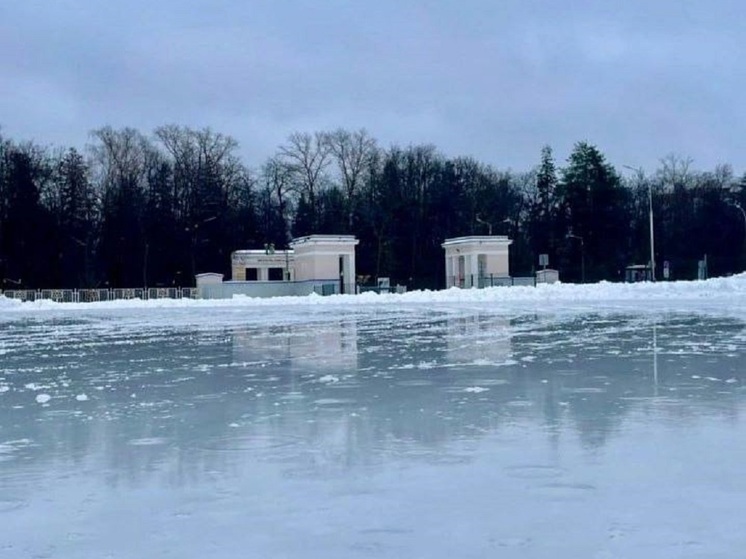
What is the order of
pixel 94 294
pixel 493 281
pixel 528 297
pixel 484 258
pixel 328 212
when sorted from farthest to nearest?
pixel 328 212
pixel 484 258
pixel 493 281
pixel 94 294
pixel 528 297

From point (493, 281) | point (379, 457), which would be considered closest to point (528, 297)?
point (493, 281)

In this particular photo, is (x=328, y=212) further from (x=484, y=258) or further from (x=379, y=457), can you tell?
(x=379, y=457)

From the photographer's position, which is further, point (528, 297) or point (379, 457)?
point (528, 297)

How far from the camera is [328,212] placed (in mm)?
73188

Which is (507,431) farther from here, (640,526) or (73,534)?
(73,534)

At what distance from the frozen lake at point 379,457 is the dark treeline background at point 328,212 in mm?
→ 52736

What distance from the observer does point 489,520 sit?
4.57 meters

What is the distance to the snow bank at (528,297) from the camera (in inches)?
1537

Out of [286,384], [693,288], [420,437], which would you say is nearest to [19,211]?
[693,288]

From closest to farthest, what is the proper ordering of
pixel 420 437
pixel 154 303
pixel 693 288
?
1. pixel 420 437
2. pixel 693 288
3. pixel 154 303

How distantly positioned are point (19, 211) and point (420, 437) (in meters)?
59.4

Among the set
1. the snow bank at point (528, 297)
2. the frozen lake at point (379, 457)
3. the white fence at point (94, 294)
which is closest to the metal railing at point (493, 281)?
the snow bank at point (528, 297)

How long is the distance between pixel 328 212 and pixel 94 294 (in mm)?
26016

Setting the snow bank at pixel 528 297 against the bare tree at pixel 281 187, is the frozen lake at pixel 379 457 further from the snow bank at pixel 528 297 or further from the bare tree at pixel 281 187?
the bare tree at pixel 281 187
